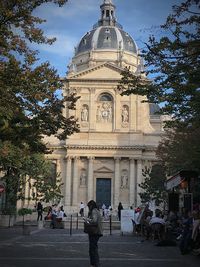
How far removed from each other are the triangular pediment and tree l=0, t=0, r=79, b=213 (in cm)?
4453

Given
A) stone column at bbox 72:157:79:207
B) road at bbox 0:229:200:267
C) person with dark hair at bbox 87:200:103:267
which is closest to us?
person with dark hair at bbox 87:200:103:267

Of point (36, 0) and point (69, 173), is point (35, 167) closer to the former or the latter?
point (69, 173)

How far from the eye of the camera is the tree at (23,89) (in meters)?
14.8

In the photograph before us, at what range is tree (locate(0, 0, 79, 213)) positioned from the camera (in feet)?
48.5

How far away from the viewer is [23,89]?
15.4m

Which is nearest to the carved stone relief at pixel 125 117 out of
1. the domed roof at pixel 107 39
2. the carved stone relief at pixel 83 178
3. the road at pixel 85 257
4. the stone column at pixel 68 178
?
the carved stone relief at pixel 83 178

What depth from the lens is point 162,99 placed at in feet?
44.5

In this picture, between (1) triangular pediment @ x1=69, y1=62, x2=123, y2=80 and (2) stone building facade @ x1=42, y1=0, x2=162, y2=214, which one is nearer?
(2) stone building facade @ x1=42, y1=0, x2=162, y2=214

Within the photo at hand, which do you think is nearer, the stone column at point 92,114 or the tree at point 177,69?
the tree at point 177,69

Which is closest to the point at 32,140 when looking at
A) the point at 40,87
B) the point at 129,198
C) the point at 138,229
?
the point at 40,87

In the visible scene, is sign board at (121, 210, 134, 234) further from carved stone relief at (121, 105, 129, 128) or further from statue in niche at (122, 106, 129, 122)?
statue in niche at (122, 106, 129, 122)

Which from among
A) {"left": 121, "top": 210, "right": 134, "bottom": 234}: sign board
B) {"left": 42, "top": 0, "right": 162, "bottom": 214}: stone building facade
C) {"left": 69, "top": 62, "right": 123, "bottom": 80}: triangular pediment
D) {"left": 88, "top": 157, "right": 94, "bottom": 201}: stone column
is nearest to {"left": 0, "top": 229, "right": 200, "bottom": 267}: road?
{"left": 121, "top": 210, "right": 134, "bottom": 234}: sign board

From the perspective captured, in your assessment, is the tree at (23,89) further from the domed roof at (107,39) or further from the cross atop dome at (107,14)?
the cross atop dome at (107,14)

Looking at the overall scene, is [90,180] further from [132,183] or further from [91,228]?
[91,228]
